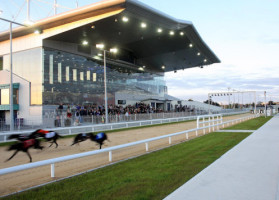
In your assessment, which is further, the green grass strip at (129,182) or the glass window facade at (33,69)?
the glass window facade at (33,69)

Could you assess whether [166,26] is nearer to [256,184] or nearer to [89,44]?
[89,44]

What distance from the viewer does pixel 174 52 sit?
3694 centimetres

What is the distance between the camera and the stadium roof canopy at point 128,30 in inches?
858

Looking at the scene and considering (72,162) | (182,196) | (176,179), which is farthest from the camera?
(72,162)

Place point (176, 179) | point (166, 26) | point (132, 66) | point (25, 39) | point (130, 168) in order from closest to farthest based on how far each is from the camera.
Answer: point (176, 179), point (130, 168), point (166, 26), point (25, 39), point (132, 66)

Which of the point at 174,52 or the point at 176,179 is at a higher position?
the point at 174,52

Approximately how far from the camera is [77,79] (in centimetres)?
3052

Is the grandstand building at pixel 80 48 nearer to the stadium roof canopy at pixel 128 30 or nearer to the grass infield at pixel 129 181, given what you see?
the stadium roof canopy at pixel 128 30

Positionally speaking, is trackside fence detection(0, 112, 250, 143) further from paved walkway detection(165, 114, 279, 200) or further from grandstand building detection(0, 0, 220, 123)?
paved walkway detection(165, 114, 279, 200)

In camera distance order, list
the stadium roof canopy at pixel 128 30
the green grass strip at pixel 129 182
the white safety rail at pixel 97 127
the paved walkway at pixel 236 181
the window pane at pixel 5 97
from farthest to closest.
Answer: the window pane at pixel 5 97, the stadium roof canopy at pixel 128 30, the white safety rail at pixel 97 127, the green grass strip at pixel 129 182, the paved walkway at pixel 236 181

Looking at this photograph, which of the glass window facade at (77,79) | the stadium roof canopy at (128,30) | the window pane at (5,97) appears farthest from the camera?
the window pane at (5,97)

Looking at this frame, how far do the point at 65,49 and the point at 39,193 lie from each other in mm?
25922

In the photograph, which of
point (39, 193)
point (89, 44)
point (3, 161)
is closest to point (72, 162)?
point (3, 161)

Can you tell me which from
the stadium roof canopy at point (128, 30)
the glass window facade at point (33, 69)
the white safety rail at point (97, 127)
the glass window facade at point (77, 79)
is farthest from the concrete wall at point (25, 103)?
the white safety rail at point (97, 127)
